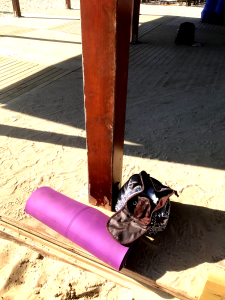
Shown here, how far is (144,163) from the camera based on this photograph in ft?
11.5

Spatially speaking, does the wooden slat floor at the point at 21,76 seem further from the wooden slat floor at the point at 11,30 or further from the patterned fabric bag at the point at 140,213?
the patterned fabric bag at the point at 140,213

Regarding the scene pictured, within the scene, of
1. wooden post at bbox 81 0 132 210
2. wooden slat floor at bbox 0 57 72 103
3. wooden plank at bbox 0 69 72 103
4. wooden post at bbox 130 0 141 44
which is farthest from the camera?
wooden post at bbox 130 0 141 44

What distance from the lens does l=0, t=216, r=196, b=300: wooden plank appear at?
6.91 feet

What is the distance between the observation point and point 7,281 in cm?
213

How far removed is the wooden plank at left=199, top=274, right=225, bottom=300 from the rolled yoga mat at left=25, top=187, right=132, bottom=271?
2.63 feet

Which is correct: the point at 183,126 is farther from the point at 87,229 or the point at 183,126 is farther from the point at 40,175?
the point at 87,229

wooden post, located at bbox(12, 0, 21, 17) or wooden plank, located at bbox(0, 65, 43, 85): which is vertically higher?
wooden post, located at bbox(12, 0, 21, 17)

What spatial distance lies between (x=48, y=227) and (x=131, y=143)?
185cm

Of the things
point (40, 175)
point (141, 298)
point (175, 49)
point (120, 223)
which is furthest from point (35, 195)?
point (175, 49)

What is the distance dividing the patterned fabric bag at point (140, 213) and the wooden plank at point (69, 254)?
29 centimetres

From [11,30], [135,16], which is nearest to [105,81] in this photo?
[135,16]

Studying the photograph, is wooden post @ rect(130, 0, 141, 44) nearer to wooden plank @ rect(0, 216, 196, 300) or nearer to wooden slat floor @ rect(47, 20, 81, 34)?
wooden slat floor @ rect(47, 20, 81, 34)

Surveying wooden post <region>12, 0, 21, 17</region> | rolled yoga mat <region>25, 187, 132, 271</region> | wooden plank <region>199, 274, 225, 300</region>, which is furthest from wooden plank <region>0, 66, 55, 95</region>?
wooden post <region>12, 0, 21, 17</region>

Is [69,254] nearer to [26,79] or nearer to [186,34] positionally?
[26,79]
